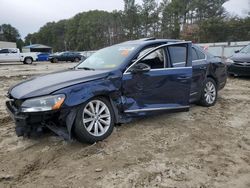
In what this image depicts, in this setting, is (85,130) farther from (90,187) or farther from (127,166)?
(90,187)

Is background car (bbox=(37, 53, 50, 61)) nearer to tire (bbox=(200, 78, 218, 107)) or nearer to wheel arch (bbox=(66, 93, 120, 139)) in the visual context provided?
tire (bbox=(200, 78, 218, 107))

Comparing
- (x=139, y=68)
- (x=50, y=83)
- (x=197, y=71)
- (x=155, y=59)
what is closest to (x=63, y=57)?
(x=197, y=71)

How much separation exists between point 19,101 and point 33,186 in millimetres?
1398

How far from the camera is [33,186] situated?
12.0 ft

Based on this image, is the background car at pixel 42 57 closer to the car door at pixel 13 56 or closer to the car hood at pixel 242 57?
the car door at pixel 13 56

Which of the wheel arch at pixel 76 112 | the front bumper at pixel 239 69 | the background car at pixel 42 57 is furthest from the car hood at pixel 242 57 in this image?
the background car at pixel 42 57

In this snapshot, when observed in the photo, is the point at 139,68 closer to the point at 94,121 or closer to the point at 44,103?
the point at 94,121

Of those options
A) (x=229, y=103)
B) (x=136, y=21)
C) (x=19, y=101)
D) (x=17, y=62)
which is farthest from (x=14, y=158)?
(x=136, y=21)

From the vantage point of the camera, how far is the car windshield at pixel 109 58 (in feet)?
18.1

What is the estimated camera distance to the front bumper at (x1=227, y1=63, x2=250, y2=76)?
12.4 metres

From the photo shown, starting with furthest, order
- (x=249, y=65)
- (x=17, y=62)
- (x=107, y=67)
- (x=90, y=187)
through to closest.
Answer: (x=17, y=62) → (x=249, y=65) → (x=107, y=67) → (x=90, y=187)

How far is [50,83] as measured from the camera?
15.8ft

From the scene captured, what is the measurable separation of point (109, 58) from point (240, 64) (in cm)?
827

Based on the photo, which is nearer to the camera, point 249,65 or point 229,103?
point 229,103
